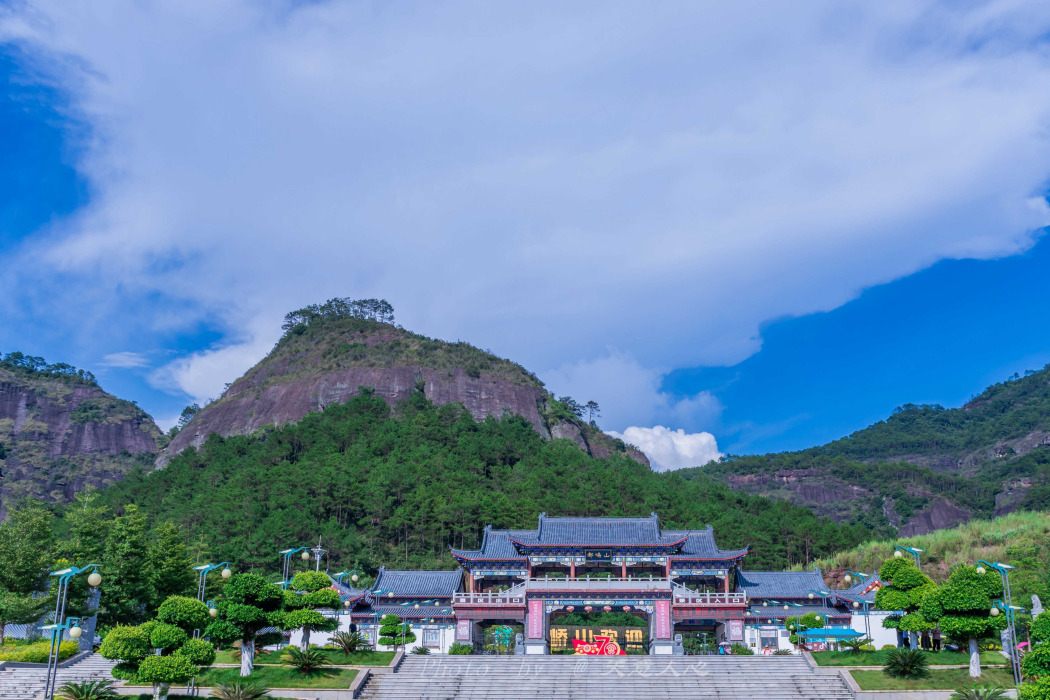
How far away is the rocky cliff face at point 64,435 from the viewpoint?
92625 mm

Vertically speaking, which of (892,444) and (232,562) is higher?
(892,444)

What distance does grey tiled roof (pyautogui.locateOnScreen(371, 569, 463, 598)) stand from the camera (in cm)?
3847

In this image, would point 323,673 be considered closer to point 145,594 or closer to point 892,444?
point 145,594

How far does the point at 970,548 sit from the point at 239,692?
1797 inches

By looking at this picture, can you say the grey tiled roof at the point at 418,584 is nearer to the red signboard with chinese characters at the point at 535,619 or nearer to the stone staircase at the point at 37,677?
the red signboard with chinese characters at the point at 535,619

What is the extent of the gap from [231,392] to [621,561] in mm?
66569

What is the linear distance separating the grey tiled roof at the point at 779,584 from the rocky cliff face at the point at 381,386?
46.5 meters

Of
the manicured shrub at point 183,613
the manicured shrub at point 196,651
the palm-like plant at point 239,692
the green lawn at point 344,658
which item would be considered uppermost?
the manicured shrub at point 183,613

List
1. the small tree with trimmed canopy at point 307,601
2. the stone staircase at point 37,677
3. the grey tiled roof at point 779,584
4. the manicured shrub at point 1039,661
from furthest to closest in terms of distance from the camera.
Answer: the grey tiled roof at point 779,584, the small tree with trimmed canopy at point 307,601, the stone staircase at point 37,677, the manicured shrub at point 1039,661

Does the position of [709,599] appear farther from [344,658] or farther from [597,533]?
[344,658]

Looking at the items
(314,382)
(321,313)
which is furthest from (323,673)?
(321,313)

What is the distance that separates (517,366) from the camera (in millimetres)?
93500

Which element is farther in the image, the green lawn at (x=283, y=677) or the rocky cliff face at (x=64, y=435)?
the rocky cliff face at (x=64, y=435)

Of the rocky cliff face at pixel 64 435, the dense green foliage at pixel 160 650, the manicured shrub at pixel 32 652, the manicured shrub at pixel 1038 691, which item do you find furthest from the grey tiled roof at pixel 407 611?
the rocky cliff face at pixel 64 435
